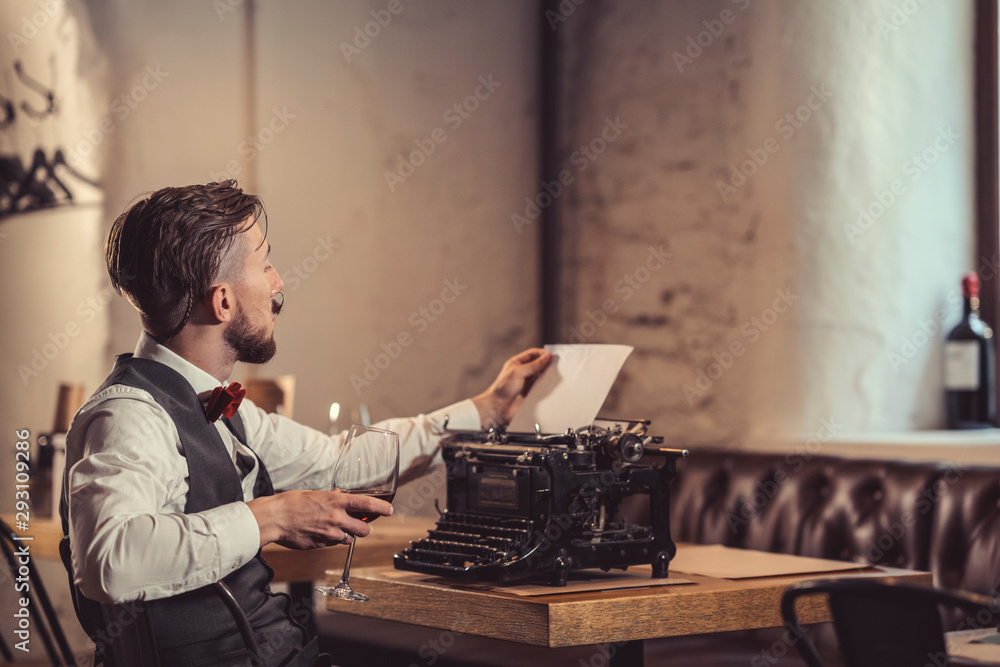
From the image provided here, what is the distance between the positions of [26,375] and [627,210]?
228 centimetres

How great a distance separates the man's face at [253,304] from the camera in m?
1.85

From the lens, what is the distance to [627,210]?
13.8 feet

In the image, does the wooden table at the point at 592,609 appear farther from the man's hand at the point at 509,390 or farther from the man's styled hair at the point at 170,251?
the man's styled hair at the point at 170,251

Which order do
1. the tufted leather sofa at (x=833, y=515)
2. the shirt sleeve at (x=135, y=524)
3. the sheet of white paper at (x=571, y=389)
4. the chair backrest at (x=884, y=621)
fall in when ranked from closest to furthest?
the chair backrest at (x=884, y=621)
the shirt sleeve at (x=135, y=524)
the sheet of white paper at (x=571, y=389)
the tufted leather sofa at (x=833, y=515)

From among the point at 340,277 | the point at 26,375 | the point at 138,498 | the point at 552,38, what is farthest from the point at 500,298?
the point at 138,498

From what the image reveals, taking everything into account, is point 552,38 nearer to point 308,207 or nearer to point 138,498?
point 308,207

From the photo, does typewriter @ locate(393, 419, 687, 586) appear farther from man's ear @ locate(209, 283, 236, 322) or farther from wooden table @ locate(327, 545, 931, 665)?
Answer: man's ear @ locate(209, 283, 236, 322)

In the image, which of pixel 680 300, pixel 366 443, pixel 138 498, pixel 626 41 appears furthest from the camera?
pixel 626 41

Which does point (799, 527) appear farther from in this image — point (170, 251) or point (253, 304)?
point (170, 251)

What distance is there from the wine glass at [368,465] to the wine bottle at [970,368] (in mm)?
2468

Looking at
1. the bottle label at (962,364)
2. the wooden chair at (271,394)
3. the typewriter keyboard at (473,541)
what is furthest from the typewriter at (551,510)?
the bottle label at (962,364)

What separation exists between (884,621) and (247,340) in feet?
3.74

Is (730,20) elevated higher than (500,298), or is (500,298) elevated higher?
(730,20)

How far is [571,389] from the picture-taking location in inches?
83.0
